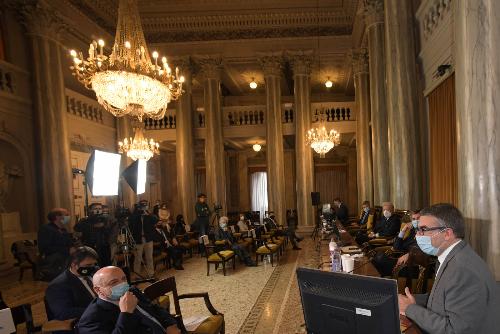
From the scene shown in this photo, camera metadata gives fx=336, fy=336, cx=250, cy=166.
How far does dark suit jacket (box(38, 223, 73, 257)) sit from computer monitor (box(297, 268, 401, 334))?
16.9ft

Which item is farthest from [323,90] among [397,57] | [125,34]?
[125,34]

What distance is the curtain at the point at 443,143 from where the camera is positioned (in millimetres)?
5273

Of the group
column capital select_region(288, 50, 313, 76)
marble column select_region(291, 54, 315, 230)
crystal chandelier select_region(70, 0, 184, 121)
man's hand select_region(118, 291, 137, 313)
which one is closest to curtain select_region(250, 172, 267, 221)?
marble column select_region(291, 54, 315, 230)

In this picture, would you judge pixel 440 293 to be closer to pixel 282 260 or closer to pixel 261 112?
pixel 282 260

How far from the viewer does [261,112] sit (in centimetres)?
1330

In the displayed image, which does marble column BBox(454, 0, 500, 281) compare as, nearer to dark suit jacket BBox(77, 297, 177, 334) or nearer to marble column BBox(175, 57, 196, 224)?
dark suit jacket BBox(77, 297, 177, 334)

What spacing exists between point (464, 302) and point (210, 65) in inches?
477

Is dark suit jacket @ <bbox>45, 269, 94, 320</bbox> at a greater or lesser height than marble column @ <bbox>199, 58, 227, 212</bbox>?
lesser

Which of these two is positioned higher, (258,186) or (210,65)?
(210,65)

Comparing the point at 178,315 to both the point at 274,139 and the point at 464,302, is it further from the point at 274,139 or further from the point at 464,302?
the point at 274,139

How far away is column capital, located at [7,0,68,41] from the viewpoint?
824 centimetres

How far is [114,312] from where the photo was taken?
7.55ft

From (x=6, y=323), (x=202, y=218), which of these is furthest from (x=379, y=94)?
(x=6, y=323)

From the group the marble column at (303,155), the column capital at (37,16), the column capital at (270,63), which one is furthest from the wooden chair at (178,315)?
the column capital at (270,63)
